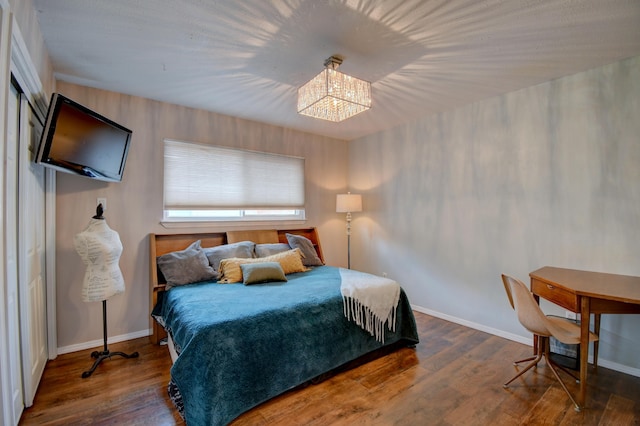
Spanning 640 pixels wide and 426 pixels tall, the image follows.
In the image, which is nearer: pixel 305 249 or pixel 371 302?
pixel 371 302

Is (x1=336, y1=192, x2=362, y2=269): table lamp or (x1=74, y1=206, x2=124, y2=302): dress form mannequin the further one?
(x1=336, y1=192, x2=362, y2=269): table lamp

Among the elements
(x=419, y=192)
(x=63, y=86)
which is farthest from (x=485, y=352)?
(x=63, y=86)

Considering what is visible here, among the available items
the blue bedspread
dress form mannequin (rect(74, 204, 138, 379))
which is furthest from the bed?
dress form mannequin (rect(74, 204, 138, 379))

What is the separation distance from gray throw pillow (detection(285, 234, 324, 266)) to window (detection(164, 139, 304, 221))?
47cm

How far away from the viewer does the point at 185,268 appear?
9.37 ft

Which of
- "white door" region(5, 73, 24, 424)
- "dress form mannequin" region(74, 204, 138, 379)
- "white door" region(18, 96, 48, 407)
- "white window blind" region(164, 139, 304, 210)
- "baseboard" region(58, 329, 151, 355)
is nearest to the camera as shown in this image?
"white door" region(5, 73, 24, 424)

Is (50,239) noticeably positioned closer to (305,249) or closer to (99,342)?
(99,342)

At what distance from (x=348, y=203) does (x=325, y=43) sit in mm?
2410

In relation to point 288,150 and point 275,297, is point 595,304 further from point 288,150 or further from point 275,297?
point 288,150

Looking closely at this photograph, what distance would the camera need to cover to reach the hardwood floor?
1.80 m

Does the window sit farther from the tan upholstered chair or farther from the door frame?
the tan upholstered chair

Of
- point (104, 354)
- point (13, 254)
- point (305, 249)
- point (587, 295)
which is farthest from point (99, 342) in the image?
point (587, 295)

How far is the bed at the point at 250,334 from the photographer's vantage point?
5.63 ft

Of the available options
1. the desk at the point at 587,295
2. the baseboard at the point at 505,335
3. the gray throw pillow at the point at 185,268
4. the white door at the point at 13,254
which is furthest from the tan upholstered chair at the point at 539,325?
the white door at the point at 13,254
